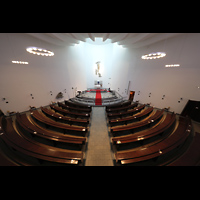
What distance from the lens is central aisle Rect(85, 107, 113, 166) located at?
299 cm

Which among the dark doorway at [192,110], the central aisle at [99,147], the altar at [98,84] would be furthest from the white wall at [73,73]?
the central aisle at [99,147]

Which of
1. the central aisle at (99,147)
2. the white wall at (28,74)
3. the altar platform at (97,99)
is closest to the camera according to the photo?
the central aisle at (99,147)

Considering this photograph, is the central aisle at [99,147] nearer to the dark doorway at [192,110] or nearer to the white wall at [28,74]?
the white wall at [28,74]

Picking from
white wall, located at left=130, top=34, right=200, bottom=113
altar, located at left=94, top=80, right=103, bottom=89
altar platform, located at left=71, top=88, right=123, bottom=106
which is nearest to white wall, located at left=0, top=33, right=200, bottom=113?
white wall, located at left=130, top=34, right=200, bottom=113

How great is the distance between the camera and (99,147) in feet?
11.9

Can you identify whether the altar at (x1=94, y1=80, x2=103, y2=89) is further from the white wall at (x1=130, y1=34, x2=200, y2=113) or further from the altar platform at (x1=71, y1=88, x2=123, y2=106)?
the white wall at (x1=130, y1=34, x2=200, y2=113)

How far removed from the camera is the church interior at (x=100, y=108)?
3.01 meters

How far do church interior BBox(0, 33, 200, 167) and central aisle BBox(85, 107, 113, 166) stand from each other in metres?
0.03

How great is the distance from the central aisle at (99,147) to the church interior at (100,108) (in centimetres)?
3

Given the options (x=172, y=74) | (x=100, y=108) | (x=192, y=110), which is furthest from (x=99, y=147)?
(x=172, y=74)

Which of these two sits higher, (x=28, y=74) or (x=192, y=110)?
(x=28, y=74)

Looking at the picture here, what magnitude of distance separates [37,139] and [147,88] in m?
11.2

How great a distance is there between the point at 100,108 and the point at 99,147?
4.56m

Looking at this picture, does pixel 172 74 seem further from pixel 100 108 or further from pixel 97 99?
pixel 97 99
